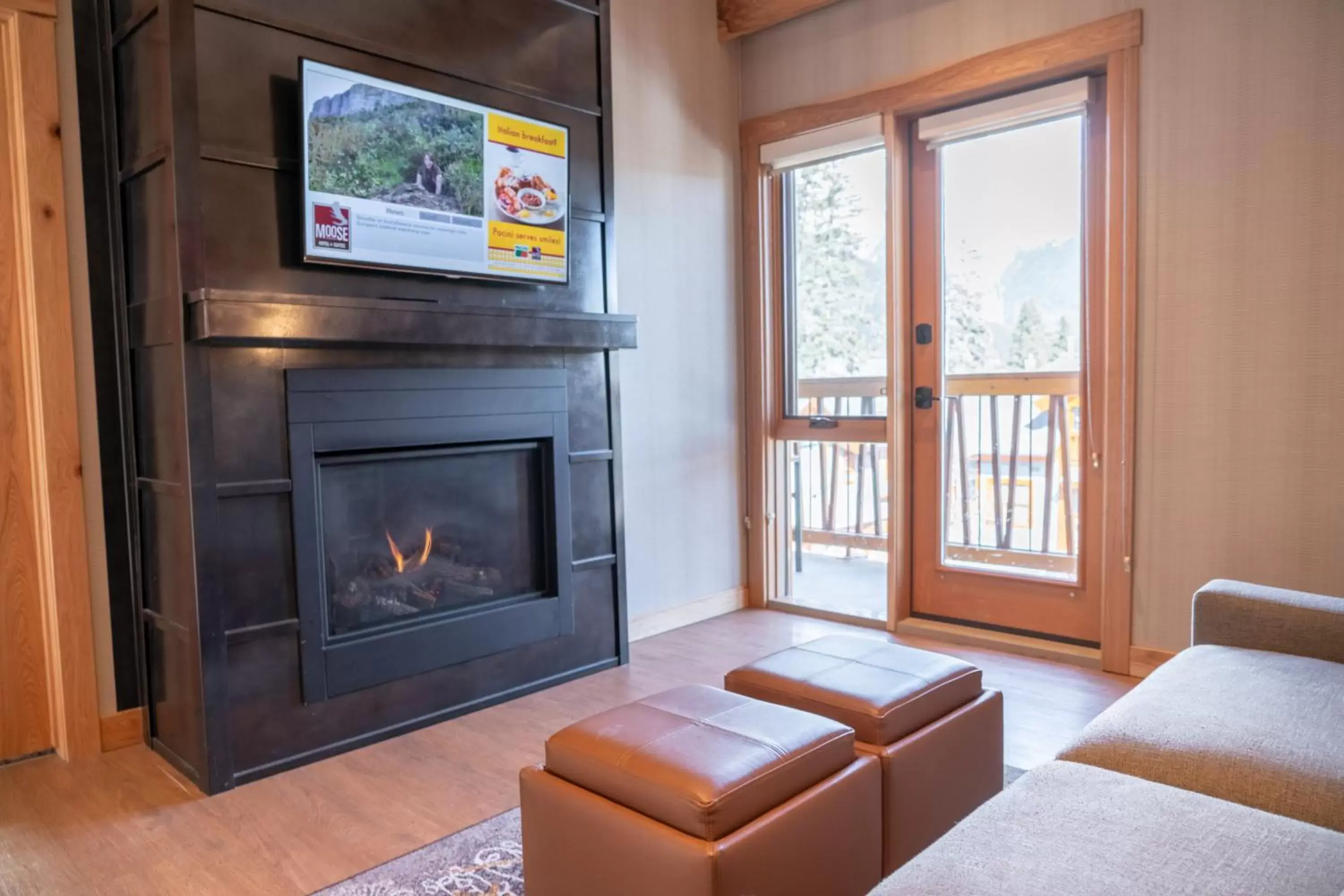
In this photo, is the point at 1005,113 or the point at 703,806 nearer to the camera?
the point at 703,806

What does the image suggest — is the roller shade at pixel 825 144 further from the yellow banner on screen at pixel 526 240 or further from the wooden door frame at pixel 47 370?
the wooden door frame at pixel 47 370

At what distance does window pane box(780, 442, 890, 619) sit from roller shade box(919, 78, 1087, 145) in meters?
1.38

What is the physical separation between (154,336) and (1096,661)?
3336mm

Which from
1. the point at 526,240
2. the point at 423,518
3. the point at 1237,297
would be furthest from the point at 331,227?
the point at 1237,297

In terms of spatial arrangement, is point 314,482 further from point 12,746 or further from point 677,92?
point 677,92

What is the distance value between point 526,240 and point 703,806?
2162 mm

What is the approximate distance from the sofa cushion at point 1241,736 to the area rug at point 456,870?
47.6 inches

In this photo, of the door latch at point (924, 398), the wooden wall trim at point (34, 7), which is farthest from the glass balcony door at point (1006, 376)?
the wooden wall trim at point (34, 7)

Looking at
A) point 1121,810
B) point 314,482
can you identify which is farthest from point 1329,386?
point 314,482

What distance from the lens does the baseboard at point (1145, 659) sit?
10.3 feet

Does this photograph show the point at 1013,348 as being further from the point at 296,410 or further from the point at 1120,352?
the point at 296,410

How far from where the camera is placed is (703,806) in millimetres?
1429

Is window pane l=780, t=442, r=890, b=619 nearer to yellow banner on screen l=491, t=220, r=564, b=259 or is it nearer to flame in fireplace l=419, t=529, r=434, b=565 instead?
yellow banner on screen l=491, t=220, r=564, b=259

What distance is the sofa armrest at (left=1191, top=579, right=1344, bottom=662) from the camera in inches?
78.2
